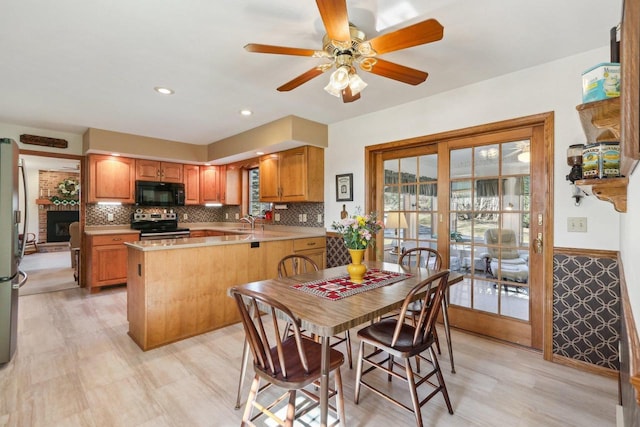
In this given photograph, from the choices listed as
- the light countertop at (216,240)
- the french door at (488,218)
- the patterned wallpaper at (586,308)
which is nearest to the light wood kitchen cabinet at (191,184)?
the light countertop at (216,240)

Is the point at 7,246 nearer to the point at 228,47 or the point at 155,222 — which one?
the point at 228,47

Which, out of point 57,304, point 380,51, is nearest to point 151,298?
point 57,304

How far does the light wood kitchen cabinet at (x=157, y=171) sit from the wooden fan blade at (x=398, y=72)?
4.47 m

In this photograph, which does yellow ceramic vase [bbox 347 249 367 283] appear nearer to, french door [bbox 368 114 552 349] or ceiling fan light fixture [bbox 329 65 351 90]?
ceiling fan light fixture [bbox 329 65 351 90]

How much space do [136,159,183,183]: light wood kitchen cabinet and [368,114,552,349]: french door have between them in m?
4.02

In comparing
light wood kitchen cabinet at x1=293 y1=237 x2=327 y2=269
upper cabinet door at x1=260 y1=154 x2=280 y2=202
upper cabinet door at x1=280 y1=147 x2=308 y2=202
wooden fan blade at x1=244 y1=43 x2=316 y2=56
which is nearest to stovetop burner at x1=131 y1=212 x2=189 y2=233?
upper cabinet door at x1=260 y1=154 x2=280 y2=202

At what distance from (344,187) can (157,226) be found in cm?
340

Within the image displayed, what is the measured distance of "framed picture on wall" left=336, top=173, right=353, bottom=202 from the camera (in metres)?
3.96

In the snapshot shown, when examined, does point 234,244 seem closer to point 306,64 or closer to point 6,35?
Result: point 306,64

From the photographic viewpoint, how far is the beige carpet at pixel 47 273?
470cm

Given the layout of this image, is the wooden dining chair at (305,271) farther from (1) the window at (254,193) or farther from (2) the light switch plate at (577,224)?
(1) the window at (254,193)

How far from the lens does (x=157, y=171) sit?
531cm

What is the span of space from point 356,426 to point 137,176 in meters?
4.96

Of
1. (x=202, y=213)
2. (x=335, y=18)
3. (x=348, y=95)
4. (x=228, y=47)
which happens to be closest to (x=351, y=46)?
(x=335, y=18)
